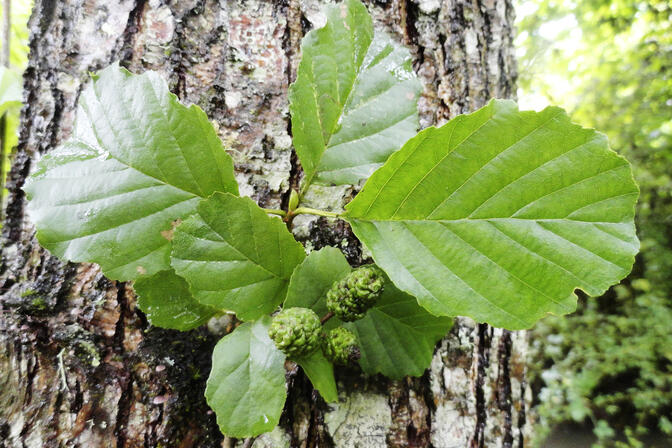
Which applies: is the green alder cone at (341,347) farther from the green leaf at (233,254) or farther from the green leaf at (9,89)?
the green leaf at (9,89)

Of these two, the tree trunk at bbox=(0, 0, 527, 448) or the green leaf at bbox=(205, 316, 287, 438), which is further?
the tree trunk at bbox=(0, 0, 527, 448)

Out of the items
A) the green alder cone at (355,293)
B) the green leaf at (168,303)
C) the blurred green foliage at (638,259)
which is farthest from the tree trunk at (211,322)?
the blurred green foliage at (638,259)

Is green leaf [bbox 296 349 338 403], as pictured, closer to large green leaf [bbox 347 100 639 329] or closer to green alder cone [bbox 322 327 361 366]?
green alder cone [bbox 322 327 361 366]

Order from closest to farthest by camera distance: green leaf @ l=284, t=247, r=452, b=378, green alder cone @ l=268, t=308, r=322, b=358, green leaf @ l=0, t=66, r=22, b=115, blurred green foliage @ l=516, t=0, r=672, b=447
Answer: green alder cone @ l=268, t=308, r=322, b=358
green leaf @ l=284, t=247, r=452, b=378
green leaf @ l=0, t=66, r=22, b=115
blurred green foliage @ l=516, t=0, r=672, b=447

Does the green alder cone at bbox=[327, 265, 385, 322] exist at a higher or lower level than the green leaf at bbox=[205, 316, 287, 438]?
higher

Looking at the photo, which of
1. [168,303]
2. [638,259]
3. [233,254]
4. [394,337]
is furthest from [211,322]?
[638,259]

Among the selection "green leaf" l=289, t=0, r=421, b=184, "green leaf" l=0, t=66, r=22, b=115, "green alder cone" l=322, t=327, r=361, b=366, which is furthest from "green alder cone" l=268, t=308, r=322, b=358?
"green leaf" l=0, t=66, r=22, b=115
